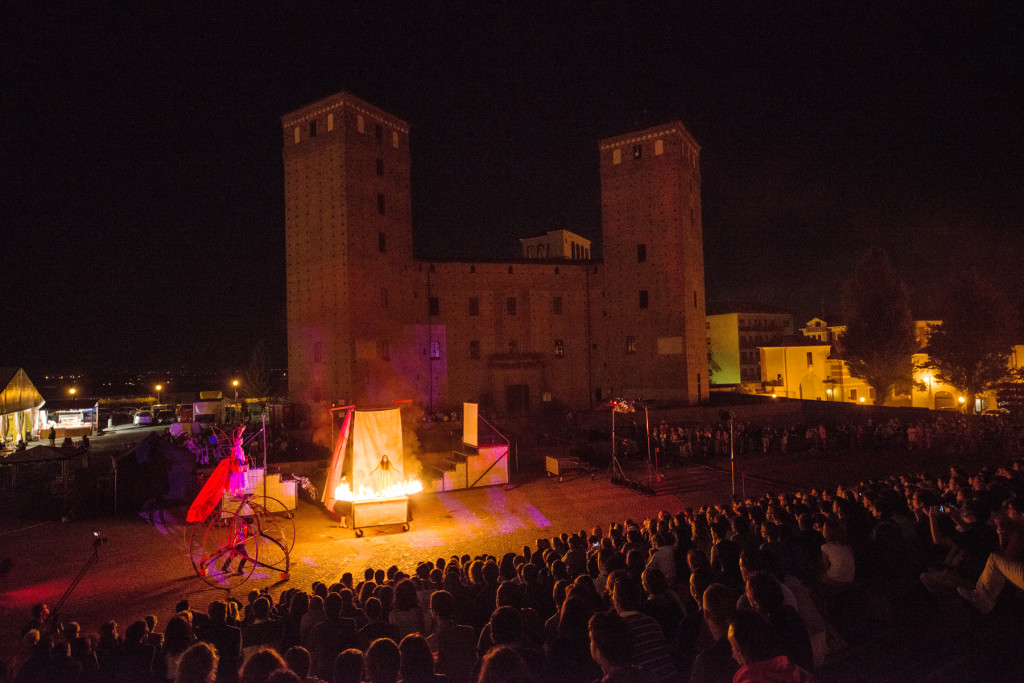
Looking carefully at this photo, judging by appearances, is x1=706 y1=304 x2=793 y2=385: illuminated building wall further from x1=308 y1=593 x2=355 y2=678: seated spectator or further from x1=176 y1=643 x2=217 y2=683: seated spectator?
x1=176 y1=643 x2=217 y2=683: seated spectator

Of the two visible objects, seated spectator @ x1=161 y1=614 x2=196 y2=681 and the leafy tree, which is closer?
seated spectator @ x1=161 y1=614 x2=196 y2=681

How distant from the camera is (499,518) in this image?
15742mm

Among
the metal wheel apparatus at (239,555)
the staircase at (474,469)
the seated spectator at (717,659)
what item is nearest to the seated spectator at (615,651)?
the seated spectator at (717,659)

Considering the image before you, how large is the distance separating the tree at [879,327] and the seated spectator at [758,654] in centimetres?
4473

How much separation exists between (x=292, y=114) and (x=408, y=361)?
52.2ft

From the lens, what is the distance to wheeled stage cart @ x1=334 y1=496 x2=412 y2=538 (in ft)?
47.4

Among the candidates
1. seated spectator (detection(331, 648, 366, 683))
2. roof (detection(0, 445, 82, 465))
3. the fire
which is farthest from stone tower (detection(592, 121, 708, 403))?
seated spectator (detection(331, 648, 366, 683))

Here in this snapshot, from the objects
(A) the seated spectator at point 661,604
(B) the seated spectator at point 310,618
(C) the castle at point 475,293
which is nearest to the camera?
(A) the seated spectator at point 661,604

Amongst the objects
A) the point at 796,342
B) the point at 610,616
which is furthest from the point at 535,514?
the point at 796,342

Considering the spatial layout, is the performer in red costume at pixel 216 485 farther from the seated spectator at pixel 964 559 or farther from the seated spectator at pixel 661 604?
the seated spectator at pixel 964 559

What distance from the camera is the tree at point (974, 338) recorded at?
125ft

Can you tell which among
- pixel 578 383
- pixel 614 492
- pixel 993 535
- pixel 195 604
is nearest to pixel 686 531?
pixel 993 535

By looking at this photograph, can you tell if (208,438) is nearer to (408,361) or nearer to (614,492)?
(408,361)

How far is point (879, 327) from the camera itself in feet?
133
